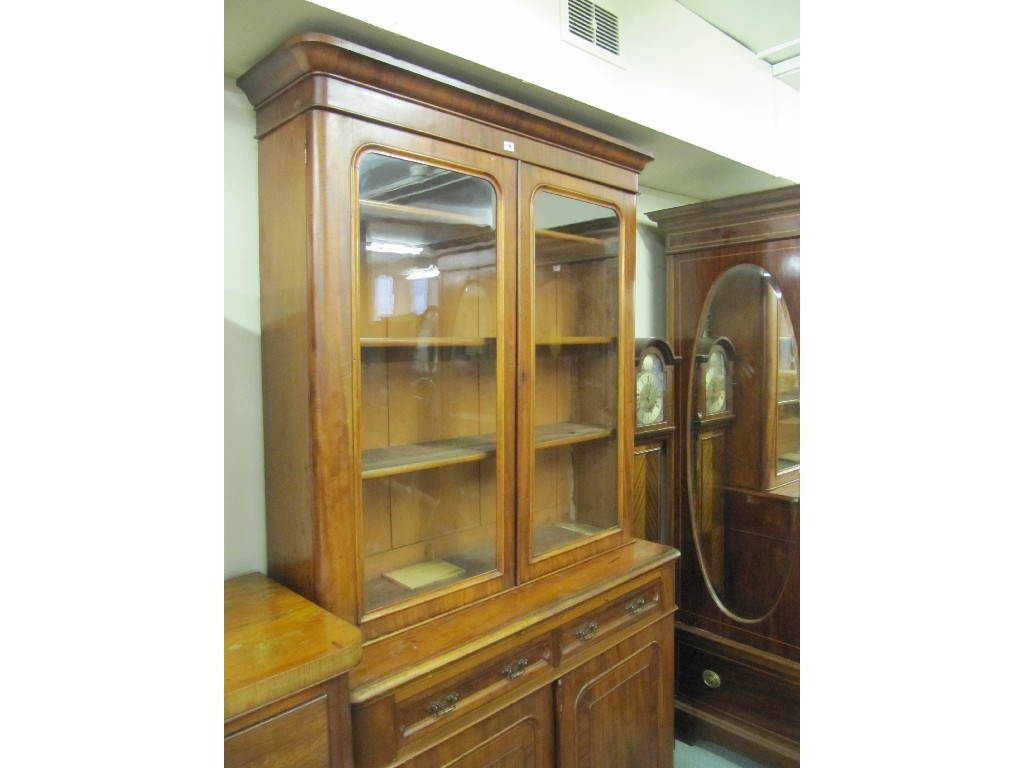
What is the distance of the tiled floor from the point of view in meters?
1.99

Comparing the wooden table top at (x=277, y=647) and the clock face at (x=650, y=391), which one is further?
the clock face at (x=650, y=391)

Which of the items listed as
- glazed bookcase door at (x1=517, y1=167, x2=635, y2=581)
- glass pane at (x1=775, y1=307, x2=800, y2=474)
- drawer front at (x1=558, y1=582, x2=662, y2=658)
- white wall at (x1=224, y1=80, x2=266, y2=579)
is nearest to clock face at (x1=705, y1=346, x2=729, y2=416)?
glass pane at (x1=775, y1=307, x2=800, y2=474)

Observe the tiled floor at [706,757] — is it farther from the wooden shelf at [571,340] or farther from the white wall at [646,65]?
the white wall at [646,65]

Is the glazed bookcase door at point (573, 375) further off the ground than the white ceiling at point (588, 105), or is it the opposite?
the white ceiling at point (588, 105)

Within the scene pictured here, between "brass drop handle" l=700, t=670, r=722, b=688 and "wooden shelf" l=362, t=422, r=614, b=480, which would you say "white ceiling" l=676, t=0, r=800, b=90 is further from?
"brass drop handle" l=700, t=670, r=722, b=688

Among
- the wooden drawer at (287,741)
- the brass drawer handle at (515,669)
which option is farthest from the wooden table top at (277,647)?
the brass drawer handle at (515,669)

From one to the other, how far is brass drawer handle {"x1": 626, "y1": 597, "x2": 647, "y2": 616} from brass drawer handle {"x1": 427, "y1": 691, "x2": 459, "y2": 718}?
0.56m

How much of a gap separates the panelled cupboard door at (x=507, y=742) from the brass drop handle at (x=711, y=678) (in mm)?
904

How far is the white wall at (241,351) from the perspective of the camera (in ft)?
4.18

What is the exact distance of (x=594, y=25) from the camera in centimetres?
151
